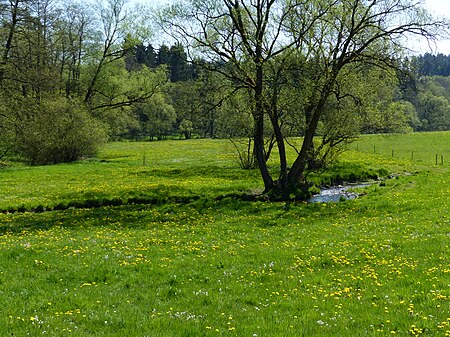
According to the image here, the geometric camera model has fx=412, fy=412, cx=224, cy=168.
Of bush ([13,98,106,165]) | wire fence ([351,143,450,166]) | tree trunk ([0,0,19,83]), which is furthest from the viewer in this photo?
wire fence ([351,143,450,166])

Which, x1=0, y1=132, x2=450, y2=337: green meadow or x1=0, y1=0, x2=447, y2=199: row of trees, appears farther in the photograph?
x1=0, y1=0, x2=447, y2=199: row of trees

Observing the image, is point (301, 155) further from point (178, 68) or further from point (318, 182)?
point (178, 68)

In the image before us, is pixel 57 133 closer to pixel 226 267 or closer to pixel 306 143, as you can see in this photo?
pixel 306 143

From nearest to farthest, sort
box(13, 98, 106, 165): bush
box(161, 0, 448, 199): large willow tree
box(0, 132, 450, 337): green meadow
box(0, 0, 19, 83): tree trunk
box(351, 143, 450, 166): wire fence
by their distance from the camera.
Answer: box(0, 132, 450, 337): green meadow < box(161, 0, 448, 199): large willow tree < box(0, 0, 19, 83): tree trunk < box(13, 98, 106, 165): bush < box(351, 143, 450, 166): wire fence

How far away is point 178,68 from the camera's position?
503 ft

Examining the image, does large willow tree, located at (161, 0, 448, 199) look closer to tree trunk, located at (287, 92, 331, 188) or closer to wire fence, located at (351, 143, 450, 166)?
tree trunk, located at (287, 92, 331, 188)

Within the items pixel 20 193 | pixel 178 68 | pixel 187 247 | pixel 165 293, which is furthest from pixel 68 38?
pixel 178 68

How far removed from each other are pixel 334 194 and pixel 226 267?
19819 millimetres

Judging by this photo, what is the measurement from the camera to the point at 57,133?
50094 mm

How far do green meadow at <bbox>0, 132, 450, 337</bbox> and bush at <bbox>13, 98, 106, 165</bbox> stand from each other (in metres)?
21.7

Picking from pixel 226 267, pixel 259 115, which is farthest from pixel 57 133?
pixel 226 267

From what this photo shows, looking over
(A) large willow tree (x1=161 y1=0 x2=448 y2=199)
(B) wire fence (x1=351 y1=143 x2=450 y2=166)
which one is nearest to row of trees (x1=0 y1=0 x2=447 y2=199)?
(A) large willow tree (x1=161 y1=0 x2=448 y2=199)

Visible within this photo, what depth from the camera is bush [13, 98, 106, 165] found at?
46031 mm

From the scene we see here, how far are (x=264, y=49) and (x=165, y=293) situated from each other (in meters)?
20.0
